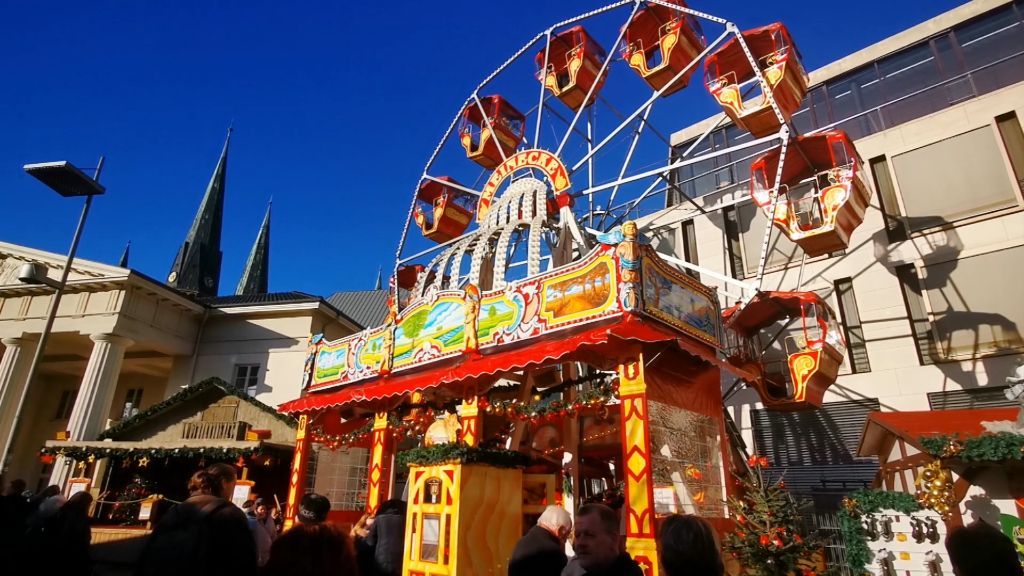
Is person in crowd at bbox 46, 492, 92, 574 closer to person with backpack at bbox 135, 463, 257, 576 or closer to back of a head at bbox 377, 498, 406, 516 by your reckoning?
back of a head at bbox 377, 498, 406, 516

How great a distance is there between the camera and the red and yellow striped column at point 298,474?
14070mm

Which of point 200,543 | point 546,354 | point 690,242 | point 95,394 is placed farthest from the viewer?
point 95,394

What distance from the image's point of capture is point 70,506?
16.6 feet

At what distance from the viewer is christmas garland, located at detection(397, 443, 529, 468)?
23.4 feet

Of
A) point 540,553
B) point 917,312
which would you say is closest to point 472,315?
point 540,553

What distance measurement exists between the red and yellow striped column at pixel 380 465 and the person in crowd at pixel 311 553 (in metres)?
10.7

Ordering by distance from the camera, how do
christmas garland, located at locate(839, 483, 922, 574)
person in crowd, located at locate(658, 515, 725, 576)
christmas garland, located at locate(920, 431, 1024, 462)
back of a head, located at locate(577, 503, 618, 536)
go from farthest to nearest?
1. christmas garland, located at locate(839, 483, 922, 574)
2. christmas garland, located at locate(920, 431, 1024, 462)
3. back of a head, located at locate(577, 503, 618, 536)
4. person in crowd, located at locate(658, 515, 725, 576)

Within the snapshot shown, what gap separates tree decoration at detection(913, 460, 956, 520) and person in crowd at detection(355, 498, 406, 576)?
710 cm

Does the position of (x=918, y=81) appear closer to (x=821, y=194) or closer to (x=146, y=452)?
(x=821, y=194)

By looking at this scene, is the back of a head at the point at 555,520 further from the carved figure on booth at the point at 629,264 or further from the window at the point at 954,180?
the window at the point at 954,180

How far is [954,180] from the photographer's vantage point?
1352 cm

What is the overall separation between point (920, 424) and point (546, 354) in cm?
663

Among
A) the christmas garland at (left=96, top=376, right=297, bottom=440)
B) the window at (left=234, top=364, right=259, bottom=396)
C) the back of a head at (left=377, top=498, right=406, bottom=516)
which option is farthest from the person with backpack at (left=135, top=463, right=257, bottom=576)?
the window at (left=234, top=364, right=259, bottom=396)

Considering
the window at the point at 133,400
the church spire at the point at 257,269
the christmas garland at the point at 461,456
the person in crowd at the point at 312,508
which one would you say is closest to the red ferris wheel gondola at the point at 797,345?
the christmas garland at the point at 461,456
